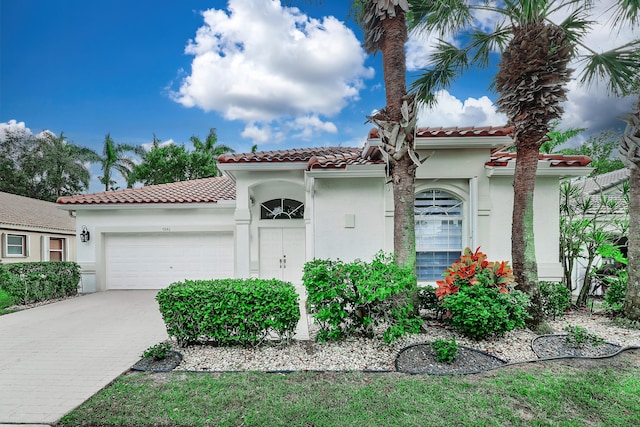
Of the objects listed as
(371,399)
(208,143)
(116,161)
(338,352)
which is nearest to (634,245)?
(338,352)

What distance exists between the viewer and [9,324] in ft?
25.7

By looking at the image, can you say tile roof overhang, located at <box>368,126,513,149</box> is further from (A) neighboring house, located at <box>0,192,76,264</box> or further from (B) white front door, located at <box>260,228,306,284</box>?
(A) neighboring house, located at <box>0,192,76,264</box>

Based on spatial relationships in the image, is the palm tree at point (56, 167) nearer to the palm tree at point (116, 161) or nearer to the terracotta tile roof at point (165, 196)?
the palm tree at point (116, 161)

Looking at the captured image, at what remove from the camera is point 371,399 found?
12.6 feet

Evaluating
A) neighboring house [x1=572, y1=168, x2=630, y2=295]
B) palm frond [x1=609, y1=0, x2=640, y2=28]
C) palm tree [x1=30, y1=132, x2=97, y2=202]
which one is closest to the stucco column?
neighboring house [x1=572, y1=168, x2=630, y2=295]

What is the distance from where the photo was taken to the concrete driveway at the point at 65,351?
13.1ft

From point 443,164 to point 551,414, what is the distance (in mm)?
5684

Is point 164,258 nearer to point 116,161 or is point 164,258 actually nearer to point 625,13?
point 625,13

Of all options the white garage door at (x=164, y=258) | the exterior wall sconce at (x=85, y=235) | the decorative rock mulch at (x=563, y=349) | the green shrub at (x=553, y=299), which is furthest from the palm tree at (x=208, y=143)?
the decorative rock mulch at (x=563, y=349)

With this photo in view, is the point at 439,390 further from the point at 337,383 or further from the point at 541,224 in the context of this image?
the point at 541,224

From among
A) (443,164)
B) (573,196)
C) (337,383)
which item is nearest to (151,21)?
(443,164)

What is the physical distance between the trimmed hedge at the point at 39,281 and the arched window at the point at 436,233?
11676 millimetres

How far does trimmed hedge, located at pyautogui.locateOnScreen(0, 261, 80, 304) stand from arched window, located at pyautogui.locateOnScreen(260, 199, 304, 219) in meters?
7.06

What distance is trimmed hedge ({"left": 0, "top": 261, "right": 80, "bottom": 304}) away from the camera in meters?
9.90
